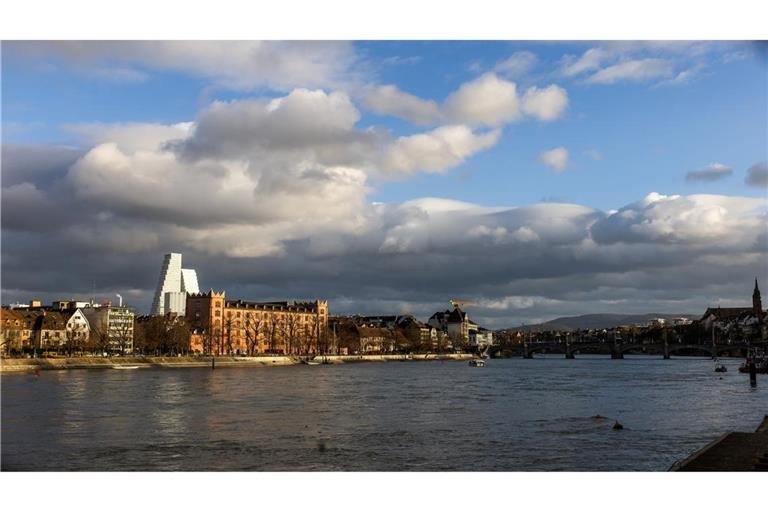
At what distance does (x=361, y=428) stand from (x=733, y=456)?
20.2m

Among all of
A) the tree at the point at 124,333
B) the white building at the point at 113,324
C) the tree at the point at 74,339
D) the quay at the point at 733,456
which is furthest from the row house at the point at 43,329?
the quay at the point at 733,456

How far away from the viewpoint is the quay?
25.6 m

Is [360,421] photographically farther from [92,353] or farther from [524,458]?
[92,353]

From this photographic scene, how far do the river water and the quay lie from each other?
84.7 inches

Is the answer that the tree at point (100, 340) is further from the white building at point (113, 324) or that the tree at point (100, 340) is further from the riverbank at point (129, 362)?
the riverbank at point (129, 362)

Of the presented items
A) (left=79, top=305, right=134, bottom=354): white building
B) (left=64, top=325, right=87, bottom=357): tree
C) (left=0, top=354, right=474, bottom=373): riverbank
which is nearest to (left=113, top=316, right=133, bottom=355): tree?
(left=79, top=305, right=134, bottom=354): white building

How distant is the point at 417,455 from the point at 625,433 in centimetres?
1307

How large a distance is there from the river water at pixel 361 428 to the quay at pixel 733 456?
2151 millimetres

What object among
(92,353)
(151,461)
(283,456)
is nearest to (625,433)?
(283,456)

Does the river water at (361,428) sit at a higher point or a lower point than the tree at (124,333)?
lower

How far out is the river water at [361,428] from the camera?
1267 inches

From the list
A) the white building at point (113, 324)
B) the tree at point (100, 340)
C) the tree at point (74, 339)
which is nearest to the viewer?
the tree at point (74, 339)

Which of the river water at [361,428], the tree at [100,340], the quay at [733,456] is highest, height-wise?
the tree at [100,340]

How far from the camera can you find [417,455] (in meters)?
33.8
